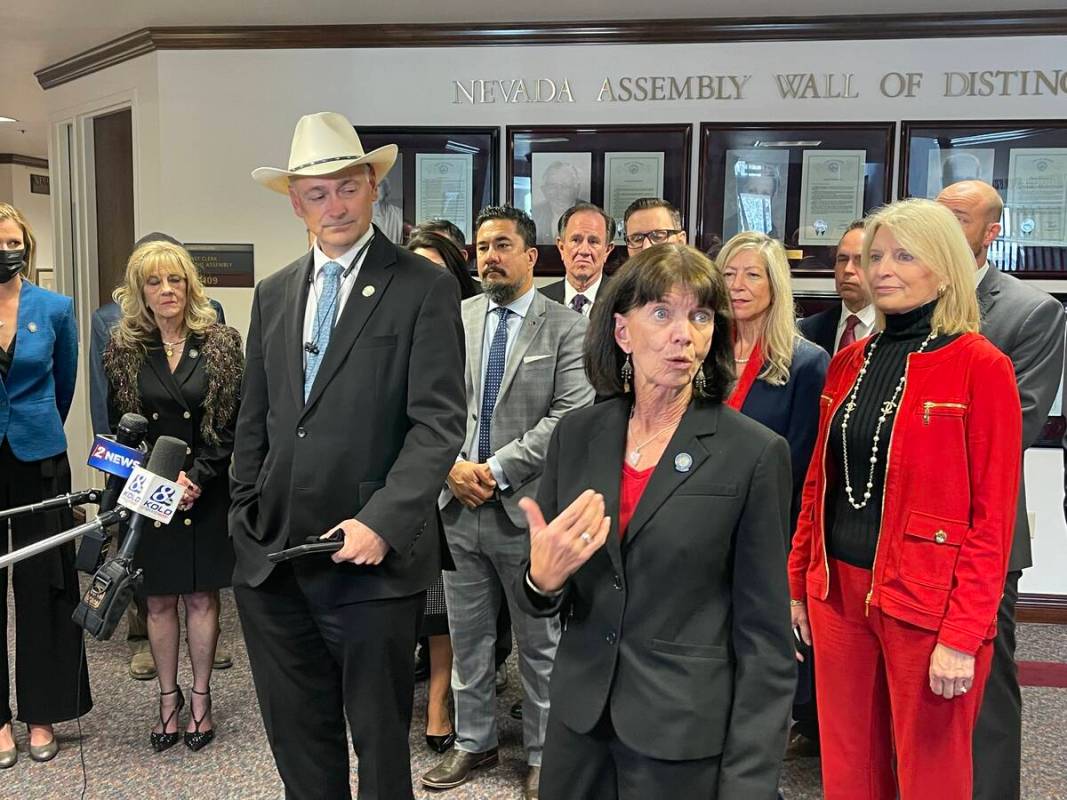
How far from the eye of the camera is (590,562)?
142cm

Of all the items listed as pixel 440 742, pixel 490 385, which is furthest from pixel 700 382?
pixel 440 742

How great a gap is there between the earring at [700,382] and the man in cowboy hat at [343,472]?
617 millimetres

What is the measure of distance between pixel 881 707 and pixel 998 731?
19.3 inches

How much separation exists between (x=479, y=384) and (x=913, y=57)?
9.94 feet

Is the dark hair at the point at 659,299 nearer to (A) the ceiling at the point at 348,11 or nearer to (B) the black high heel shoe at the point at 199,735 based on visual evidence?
(B) the black high heel shoe at the point at 199,735

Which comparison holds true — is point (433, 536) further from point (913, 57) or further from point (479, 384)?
point (913, 57)

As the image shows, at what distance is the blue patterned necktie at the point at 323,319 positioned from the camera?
189 cm

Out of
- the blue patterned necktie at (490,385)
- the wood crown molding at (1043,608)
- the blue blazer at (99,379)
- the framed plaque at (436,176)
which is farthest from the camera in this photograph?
the framed plaque at (436,176)

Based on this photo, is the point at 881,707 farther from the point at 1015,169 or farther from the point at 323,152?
the point at 1015,169

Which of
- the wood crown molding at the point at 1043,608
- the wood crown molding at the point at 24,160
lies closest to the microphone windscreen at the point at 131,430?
the wood crown molding at the point at 1043,608

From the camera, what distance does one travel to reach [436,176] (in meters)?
4.54

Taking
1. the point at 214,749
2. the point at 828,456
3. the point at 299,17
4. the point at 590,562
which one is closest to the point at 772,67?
the point at 299,17

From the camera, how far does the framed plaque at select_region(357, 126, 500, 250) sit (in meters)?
4.50

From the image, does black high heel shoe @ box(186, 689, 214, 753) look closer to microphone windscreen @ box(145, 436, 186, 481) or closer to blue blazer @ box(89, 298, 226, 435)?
blue blazer @ box(89, 298, 226, 435)
